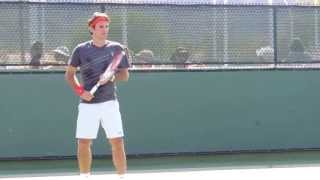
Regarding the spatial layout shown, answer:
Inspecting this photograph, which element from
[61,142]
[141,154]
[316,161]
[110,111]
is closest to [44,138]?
[61,142]

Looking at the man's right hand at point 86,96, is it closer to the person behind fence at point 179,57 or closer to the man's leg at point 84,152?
the man's leg at point 84,152

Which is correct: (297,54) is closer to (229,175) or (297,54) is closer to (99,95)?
(229,175)

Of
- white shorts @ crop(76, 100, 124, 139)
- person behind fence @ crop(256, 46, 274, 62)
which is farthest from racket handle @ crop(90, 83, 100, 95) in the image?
person behind fence @ crop(256, 46, 274, 62)

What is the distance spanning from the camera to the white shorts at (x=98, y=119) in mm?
7113

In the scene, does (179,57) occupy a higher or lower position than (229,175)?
higher

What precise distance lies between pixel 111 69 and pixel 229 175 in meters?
2.20

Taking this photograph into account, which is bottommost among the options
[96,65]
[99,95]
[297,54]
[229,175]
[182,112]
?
[229,175]

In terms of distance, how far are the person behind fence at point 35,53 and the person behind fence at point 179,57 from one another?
1785 mm

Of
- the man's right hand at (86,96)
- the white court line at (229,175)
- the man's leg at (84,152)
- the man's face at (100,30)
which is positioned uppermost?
the man's face at (100,30)

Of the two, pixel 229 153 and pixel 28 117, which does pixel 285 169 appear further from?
pixel 28 117

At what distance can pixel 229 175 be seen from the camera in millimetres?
8453

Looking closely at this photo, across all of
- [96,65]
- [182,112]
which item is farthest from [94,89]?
[182,112]

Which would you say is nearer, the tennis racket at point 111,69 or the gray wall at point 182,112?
the tennis racket at point 111,69

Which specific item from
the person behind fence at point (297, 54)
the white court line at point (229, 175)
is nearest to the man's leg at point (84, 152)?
the white court line at point (229, 175)
